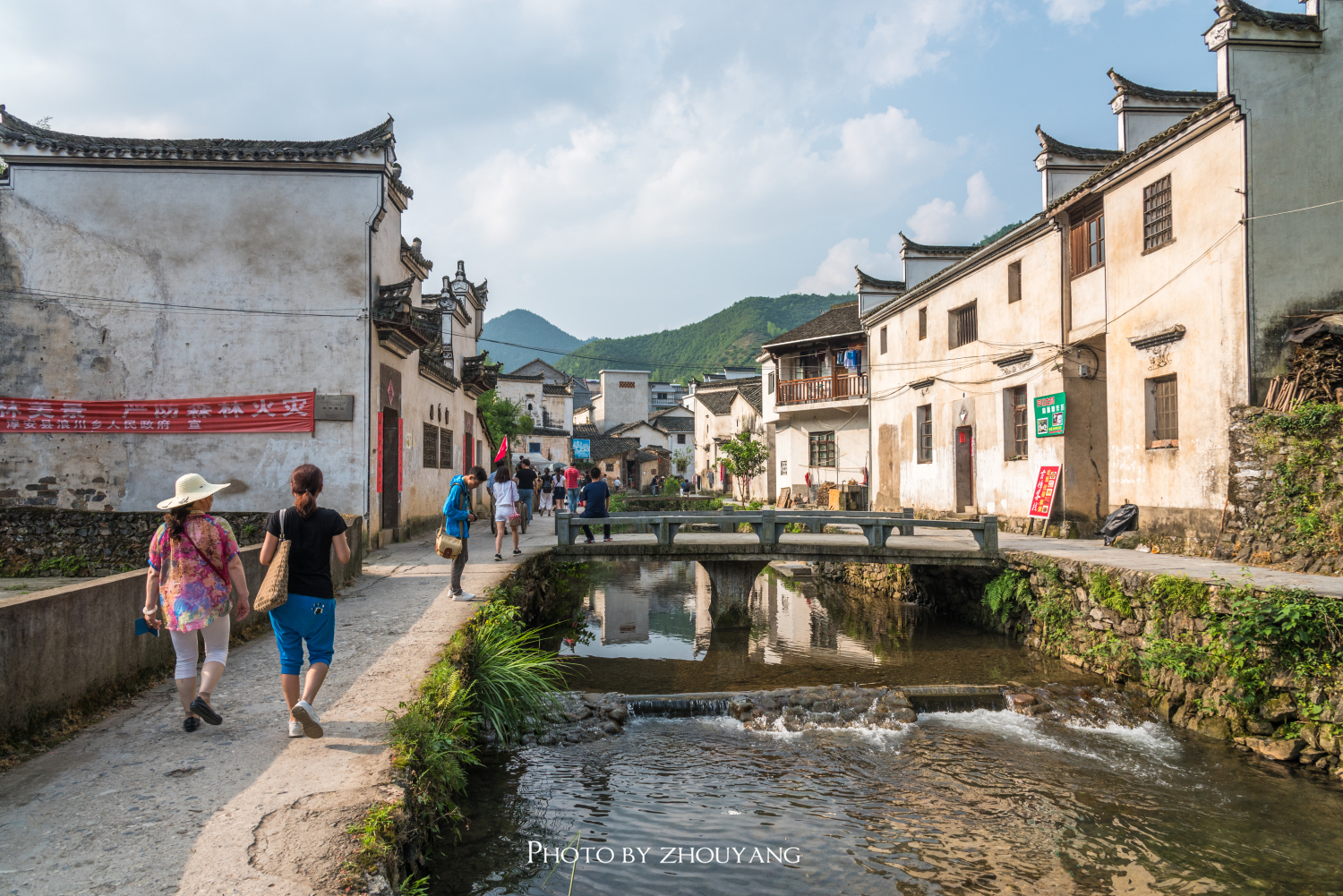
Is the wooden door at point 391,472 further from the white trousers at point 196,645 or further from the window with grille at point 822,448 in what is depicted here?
the window with grille at point 822,448

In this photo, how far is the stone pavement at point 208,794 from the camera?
338 centimetres

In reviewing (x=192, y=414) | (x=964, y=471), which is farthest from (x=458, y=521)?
(x=964, y=471)

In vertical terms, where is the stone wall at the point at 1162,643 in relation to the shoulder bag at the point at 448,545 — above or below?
below

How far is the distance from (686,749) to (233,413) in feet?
35.7

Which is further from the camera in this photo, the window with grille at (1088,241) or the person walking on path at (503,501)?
the window with grille at (1088,241)

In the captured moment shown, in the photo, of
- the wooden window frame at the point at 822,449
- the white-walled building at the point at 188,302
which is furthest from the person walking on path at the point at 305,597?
the wooden window frame at the point at 822,449

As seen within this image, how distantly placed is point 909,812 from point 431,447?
52.0ft

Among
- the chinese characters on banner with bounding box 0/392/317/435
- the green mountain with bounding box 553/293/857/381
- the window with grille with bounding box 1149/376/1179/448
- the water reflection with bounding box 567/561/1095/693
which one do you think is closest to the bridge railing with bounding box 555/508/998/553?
the water reflection with bounding box 567/561/1095/693

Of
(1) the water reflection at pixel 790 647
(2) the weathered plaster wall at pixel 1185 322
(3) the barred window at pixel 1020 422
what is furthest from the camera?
(3) the barred window at pixel 1020 422

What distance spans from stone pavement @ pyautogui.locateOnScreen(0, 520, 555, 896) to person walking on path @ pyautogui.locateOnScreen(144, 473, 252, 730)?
34 centimetres

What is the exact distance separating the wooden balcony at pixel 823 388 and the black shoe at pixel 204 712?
78.9 ft

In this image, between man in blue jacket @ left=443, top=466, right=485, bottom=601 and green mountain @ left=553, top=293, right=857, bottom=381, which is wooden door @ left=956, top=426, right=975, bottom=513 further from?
green mountain @ left=553, top=293, right=857, bottom=381

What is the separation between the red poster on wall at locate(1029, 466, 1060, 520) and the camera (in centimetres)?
1543

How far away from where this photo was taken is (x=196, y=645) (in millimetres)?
5125
